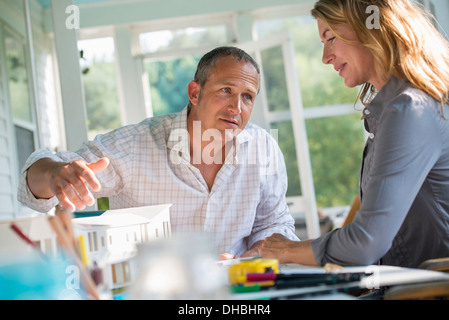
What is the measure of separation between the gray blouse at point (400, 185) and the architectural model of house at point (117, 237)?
425 mm

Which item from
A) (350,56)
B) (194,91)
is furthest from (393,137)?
(194,91)

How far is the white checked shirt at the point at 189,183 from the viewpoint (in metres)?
1.78

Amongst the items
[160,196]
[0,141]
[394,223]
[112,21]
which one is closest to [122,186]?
[160,196]

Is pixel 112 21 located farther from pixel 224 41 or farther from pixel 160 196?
pixel 160 196

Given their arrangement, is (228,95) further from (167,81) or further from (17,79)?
(167,81)

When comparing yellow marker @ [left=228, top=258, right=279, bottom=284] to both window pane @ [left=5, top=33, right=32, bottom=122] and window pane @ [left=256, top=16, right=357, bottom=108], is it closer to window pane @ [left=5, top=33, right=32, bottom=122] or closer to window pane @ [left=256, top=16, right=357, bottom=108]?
window pane @ [left=5, top=33, right=32, bottom=122]

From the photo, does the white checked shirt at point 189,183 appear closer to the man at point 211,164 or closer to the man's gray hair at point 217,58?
the man at point 211,164

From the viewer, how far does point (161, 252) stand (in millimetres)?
637

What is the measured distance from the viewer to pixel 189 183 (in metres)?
1.83

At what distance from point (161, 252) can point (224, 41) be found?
5.08 m

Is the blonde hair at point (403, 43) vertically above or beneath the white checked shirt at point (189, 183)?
above

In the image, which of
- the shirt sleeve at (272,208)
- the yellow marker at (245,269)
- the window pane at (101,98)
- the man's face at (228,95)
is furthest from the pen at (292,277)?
the window pane at (101,98)

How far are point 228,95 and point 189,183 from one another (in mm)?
384

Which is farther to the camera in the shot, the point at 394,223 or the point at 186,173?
the point at 186,173
